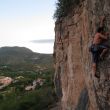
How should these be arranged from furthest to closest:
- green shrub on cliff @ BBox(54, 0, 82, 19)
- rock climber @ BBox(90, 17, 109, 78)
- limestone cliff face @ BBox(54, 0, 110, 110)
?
green shrub on cliff @ BBox(54, 0, 82, 19), limestone cliff face @ BBox(54, 0, 110, 110), rock climber @ BBox(90, 17, 109, 78)

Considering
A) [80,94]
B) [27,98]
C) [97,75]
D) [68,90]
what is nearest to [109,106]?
[97,75]

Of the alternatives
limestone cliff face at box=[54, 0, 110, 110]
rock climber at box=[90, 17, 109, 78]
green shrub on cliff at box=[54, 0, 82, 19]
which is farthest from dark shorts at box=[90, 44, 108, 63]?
green shrub on cliff at box=[54, 0, 82, 19]

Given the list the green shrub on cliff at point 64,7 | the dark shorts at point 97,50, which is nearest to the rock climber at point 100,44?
the dark shorts at point 97,50

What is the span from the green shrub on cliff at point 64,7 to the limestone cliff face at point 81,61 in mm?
425

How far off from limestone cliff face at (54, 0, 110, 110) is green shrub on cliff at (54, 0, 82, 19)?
43cm

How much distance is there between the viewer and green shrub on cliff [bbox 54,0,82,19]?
23241 mm

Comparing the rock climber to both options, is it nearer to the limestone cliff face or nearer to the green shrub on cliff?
the limestone cliff face

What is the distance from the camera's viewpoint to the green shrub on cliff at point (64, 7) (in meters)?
23.2

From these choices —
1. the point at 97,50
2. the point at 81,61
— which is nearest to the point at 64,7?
the point at 81,61

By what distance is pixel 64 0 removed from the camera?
82.2 feet

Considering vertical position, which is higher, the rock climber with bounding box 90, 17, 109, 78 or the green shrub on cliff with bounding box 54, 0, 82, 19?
the green shrub on cliff with bounding box 54, 0, 82, 19

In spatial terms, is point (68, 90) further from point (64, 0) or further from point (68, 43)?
point (64, 0)

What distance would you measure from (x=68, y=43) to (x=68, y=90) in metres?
3.43

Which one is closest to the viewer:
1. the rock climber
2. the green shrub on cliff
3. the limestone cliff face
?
the rock climber
